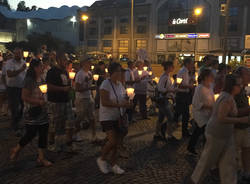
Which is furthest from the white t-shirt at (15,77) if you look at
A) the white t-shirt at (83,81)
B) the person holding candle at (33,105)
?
the person holding candle at (33,105)

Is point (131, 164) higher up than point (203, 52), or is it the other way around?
point (203, 52)

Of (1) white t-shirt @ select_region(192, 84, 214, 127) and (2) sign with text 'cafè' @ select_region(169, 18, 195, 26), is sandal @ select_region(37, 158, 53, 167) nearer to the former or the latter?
(1) white t-shirt @ select_region(192, 84, 214, 127)

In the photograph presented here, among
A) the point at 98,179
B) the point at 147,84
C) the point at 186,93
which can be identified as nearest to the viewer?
the point at 98,179

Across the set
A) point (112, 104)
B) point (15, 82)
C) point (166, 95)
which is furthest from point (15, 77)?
point (166, 95)

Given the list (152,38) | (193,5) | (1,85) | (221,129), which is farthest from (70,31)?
(221,129)

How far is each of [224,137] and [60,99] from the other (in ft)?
9.33

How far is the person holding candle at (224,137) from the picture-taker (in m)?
3.38

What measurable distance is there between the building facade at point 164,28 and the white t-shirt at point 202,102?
126 feet

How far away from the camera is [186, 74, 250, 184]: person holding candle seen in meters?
3.38

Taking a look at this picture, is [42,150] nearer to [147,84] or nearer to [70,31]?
[147,84]

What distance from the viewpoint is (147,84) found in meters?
8.40

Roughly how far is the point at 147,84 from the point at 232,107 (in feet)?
16.6

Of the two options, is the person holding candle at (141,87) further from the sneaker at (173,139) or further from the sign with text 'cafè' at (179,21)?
the sign with text 'cafè' at (179,21)

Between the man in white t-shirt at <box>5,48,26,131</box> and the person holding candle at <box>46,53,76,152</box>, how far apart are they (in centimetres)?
171
